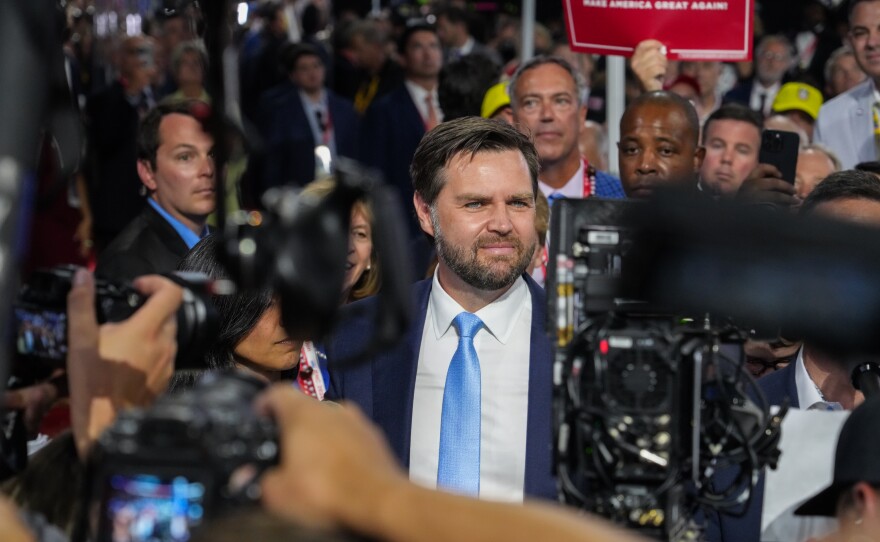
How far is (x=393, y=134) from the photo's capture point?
29.5 ft

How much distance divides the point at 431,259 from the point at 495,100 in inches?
71.3

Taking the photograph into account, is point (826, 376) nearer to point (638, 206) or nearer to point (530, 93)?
point (638, 206)

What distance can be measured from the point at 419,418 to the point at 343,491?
1.98 metres

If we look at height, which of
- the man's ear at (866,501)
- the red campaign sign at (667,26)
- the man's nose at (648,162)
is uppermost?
the red campaign sign at (667,26)

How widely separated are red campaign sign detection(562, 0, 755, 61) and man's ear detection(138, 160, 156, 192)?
6.25ft

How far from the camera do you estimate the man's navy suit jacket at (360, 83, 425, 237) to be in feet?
28.9

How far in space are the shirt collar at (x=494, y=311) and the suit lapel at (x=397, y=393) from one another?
13cm

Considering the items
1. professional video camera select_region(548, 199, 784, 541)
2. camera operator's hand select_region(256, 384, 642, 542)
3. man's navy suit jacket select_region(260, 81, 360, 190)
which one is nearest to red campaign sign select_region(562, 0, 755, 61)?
professional video camera select_region(548, 199, 784, 541)

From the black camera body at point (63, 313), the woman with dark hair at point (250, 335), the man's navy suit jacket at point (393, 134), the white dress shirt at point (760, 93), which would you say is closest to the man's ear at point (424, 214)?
the woman with dark hair at point (250, 335)

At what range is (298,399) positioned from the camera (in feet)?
6.16

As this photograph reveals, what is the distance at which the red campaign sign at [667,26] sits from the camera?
19.7 ft

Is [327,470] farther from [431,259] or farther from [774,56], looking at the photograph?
[774,56]

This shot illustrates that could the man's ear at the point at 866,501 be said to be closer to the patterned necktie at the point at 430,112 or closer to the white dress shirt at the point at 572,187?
the white dress shirt at the point at 572,187

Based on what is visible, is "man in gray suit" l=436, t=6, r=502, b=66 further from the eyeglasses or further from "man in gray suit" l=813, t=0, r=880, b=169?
"man in gray suit" l=813, t=0, r=880, b=169
